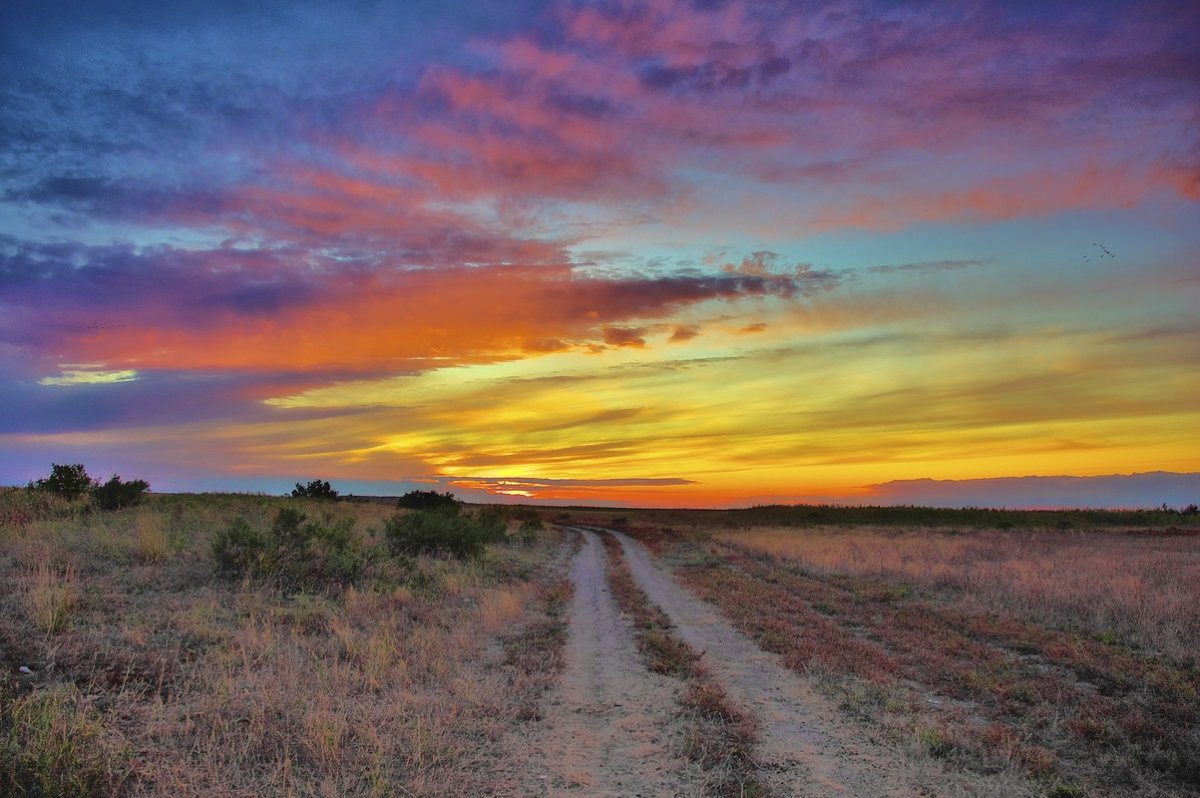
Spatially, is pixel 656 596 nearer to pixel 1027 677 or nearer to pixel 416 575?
pixel 416 575

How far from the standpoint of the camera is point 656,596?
65.4ft

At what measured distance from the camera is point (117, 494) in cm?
2738

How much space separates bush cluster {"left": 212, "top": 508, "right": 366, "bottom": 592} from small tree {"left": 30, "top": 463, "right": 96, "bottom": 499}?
15.3 meters

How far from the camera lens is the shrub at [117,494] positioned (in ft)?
87.4

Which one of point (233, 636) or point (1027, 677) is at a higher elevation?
point (233, 636)

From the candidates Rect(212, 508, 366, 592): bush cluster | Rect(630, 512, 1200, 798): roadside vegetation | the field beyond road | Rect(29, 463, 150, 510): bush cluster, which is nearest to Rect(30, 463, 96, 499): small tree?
Rect(29, 463, 150, 510): bush cluster

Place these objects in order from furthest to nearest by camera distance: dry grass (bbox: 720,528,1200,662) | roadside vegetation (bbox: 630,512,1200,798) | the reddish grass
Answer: dry grass (bbox: 720,528,1200,662) → roadside vegetation (bbox: 630,512,1200,798) → the reddish grass

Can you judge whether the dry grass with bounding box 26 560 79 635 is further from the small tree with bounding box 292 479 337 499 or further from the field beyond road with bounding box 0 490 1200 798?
the small tree with bounding box 292 479 337 499

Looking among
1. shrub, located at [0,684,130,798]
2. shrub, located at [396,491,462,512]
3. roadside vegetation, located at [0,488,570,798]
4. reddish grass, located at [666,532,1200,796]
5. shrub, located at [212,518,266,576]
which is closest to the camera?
shrub, located at [0,684,130,798]

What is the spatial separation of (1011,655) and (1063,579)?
10489 millimetres

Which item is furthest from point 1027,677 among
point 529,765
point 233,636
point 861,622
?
point 233,636

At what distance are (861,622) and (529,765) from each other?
34.5ft

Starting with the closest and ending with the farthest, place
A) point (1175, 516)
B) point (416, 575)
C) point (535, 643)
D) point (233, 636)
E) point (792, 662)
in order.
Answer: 1. point (233, 636)
2. point (792, 662)
3. point (535, 643)
4. point (416, 575)
5. point (1175, 516)

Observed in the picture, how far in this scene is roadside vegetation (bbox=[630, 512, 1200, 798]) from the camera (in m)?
7.71
